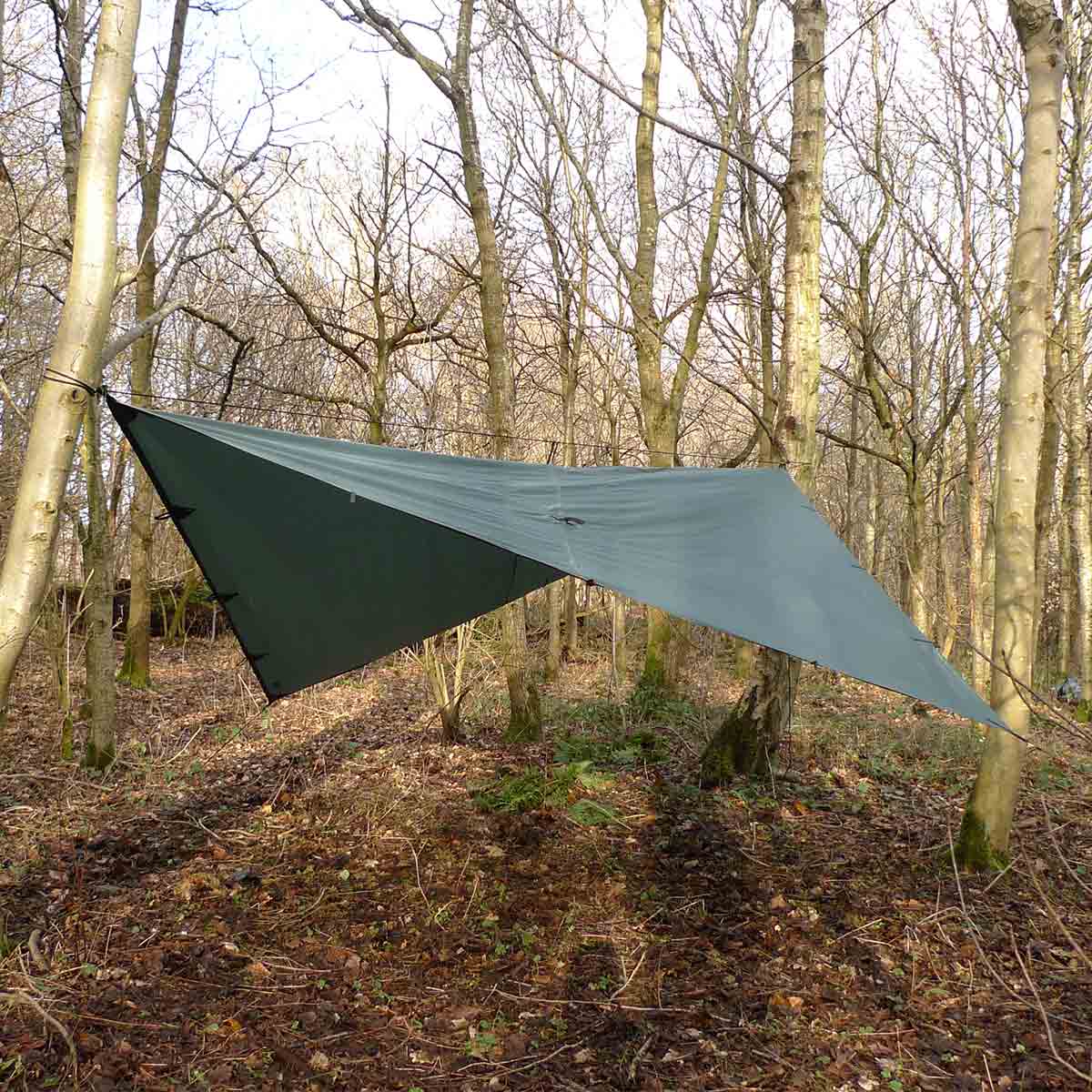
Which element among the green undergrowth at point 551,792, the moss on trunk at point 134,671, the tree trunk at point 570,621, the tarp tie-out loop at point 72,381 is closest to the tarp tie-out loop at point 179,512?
the tarp tie-out loop at point 72,381

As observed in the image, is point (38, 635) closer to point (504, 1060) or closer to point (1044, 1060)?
point (504, 1060)

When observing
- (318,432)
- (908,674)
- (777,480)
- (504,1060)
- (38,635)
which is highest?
(318,432)

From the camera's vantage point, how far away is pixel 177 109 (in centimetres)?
573

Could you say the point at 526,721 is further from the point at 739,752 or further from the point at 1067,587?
the point at 1067,587

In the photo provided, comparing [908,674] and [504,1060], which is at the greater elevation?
[908,674]

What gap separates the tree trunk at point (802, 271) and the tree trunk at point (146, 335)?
341 centimetres

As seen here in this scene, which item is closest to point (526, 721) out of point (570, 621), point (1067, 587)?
point (570, 621)

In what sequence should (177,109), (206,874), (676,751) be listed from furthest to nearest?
(177,109) < (676,751) < (206,874)

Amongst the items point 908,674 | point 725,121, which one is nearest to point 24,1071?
point 908,674

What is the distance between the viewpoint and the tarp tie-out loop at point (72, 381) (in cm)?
218

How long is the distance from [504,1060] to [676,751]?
2814 mm

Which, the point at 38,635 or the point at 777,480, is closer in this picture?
the point at 777,480

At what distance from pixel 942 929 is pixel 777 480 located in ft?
5.48

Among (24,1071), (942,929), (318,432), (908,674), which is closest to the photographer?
(24,1071)
